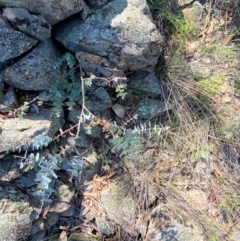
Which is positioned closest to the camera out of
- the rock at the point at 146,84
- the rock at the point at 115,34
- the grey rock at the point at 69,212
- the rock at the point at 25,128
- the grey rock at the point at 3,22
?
the grey rock at the point at 3,22

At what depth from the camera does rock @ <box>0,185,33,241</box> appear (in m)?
1.68

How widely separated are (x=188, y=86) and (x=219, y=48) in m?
0.37

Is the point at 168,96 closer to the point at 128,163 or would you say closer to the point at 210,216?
the point at 128,163

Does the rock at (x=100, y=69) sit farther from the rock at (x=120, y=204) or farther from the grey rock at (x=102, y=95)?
the rock at (x=120, y=204)

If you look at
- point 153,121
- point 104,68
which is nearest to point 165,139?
point 153,121

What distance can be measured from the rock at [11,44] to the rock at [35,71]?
4 centimetres

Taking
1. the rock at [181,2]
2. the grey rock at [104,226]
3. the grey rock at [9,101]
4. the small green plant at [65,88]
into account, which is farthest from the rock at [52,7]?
the grey rock at [104,226]

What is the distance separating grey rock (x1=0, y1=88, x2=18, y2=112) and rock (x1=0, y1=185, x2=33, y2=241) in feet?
1.25

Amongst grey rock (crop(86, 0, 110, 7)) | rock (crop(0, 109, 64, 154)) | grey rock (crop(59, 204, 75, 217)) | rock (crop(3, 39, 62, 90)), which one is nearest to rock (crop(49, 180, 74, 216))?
grey rock (crop(59, 204, 75, 217))

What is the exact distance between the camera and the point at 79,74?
6.00 ft

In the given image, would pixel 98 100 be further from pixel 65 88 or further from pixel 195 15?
pixel 195 15

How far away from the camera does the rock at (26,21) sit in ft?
5.17

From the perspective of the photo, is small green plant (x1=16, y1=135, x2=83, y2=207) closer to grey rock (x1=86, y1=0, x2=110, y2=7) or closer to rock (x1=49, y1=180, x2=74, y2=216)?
rock (x1=49, y1=180, x2=74, y2=216)

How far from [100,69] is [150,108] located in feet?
1.39
